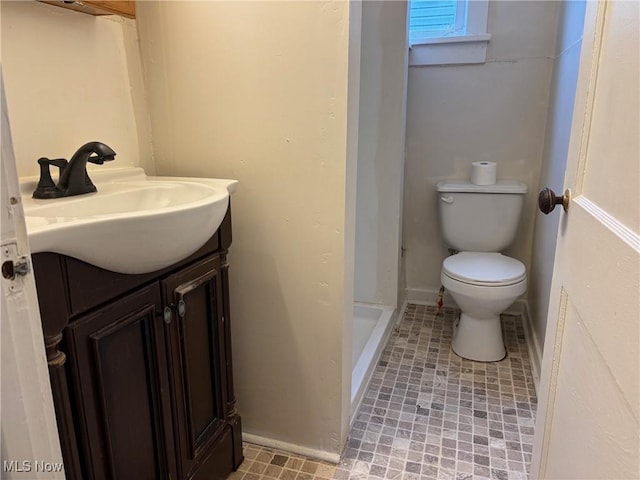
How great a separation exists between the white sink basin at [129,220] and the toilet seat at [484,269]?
1.16 m

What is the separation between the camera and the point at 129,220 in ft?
2.39

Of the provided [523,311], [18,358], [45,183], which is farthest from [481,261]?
[18,358]

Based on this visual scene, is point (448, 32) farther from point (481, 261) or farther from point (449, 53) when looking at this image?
point (481, 261)

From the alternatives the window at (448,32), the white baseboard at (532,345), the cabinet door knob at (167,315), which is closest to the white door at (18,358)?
the cabinet door knob at (167,315)

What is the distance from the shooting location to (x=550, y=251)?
1.80 metres

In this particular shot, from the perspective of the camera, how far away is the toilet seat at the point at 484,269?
1.85m

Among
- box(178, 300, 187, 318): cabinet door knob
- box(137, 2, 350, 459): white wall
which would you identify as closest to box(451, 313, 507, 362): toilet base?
box(137, 2, 350, 459): white wall

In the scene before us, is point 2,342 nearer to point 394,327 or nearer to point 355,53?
point 355,53

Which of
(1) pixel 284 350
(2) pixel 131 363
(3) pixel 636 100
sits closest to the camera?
(3) pixel 636 100

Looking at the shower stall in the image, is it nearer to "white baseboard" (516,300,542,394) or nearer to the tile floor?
the tile floor

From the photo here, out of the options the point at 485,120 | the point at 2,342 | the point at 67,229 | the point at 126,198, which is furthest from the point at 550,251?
the point at 2,342

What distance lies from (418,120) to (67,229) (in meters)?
2.02

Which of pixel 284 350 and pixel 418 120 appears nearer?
pixel 284 350

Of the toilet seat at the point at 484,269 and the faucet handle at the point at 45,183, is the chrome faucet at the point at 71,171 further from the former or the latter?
the toilet seat at the point at 484,269
